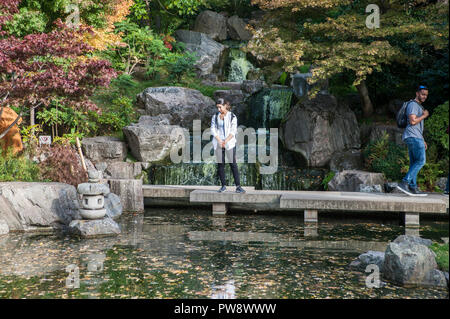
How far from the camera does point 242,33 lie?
26672mm

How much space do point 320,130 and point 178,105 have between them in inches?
207

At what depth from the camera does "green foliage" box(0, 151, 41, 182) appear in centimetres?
1108

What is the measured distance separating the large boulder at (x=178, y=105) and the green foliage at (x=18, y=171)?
19.3ft

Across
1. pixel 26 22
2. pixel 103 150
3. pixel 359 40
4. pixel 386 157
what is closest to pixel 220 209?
pixel 386 157

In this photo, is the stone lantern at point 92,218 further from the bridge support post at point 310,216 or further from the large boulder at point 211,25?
the large boulder at point 211,25

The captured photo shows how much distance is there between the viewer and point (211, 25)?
1040 inches

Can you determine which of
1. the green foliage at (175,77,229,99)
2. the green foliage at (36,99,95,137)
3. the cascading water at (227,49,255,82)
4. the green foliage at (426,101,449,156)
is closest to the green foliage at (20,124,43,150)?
the green foliage at (36,99,95,137)

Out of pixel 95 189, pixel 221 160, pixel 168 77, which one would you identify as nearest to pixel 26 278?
pixel 95 189

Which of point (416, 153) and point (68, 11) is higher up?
point (68, 11)

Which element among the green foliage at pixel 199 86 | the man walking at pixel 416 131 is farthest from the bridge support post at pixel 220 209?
the green foliage at pixel 199 86

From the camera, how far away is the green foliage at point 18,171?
11.1m

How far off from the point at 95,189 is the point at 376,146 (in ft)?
24.2

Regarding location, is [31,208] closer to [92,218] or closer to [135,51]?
[92,218]

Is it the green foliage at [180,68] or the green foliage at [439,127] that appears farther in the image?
the green foliage at [180,68]
